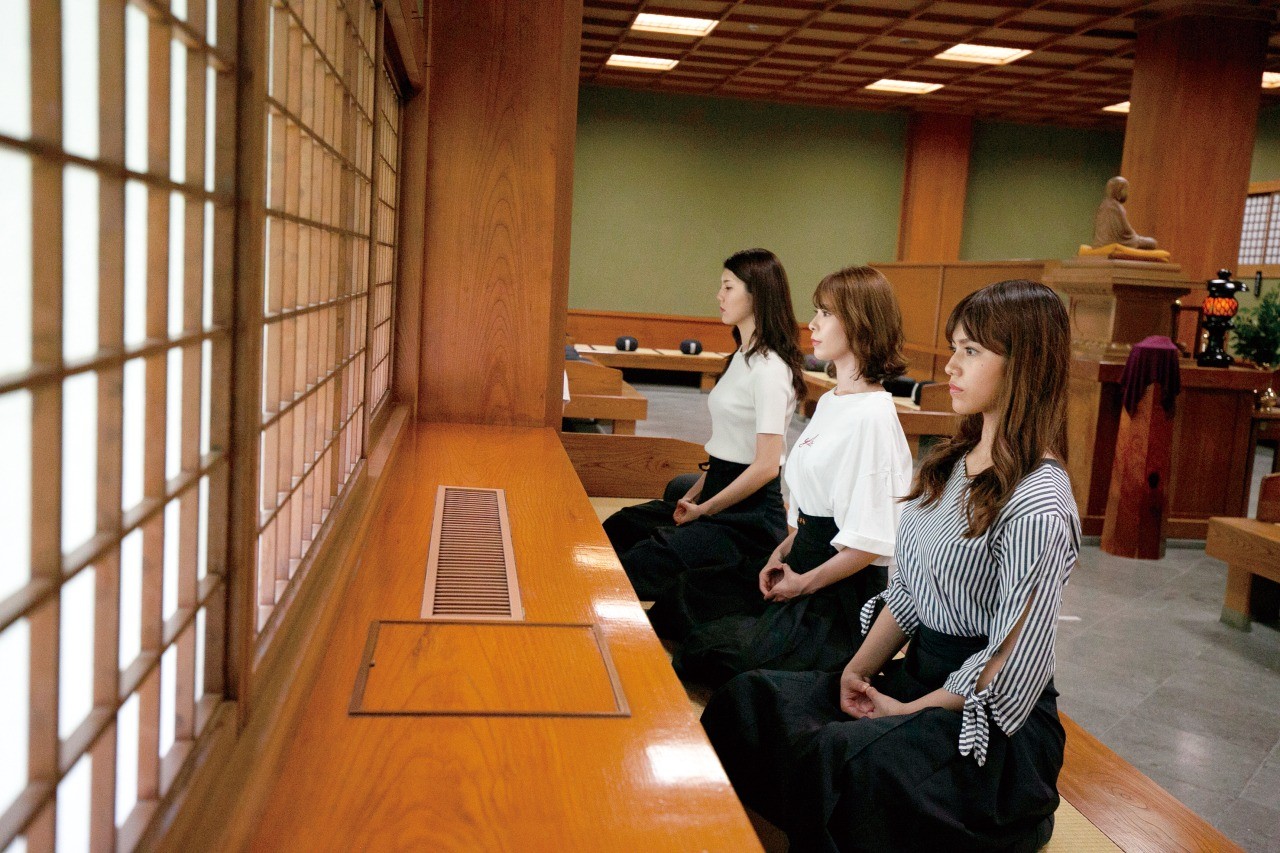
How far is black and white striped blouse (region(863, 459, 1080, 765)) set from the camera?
1.95 metres

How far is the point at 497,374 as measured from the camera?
4449 mm

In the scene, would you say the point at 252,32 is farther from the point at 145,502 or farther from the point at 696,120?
the point at 696,120

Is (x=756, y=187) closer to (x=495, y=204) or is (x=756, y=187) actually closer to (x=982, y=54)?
(x=982, y=54)

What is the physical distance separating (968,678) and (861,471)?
0.87m

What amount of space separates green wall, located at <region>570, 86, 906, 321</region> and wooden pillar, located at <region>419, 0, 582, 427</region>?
9827 millimetres

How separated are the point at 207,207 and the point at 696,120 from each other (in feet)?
45.1

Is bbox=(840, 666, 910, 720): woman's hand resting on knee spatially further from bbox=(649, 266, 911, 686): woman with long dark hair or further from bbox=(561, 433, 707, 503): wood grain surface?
bbox=(561, 433, 707, 503): wood grain surface

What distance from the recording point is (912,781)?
1.95m

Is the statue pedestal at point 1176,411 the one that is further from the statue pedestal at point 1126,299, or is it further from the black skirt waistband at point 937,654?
the black skirt waistband at point 937,654

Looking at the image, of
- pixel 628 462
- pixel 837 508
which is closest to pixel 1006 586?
pixel 837 508

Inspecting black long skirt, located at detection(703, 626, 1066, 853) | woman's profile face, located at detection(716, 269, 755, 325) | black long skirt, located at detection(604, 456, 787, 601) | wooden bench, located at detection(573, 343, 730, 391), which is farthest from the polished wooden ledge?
wooden bench, located at detection(573, 343, 730, 391)

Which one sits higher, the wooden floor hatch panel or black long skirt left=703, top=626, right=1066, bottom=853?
the wooden floor hatch panel

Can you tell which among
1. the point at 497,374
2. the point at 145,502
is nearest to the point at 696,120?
the point at 497,374

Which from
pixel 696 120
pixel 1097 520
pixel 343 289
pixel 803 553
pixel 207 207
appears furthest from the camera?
pixel 696 120
